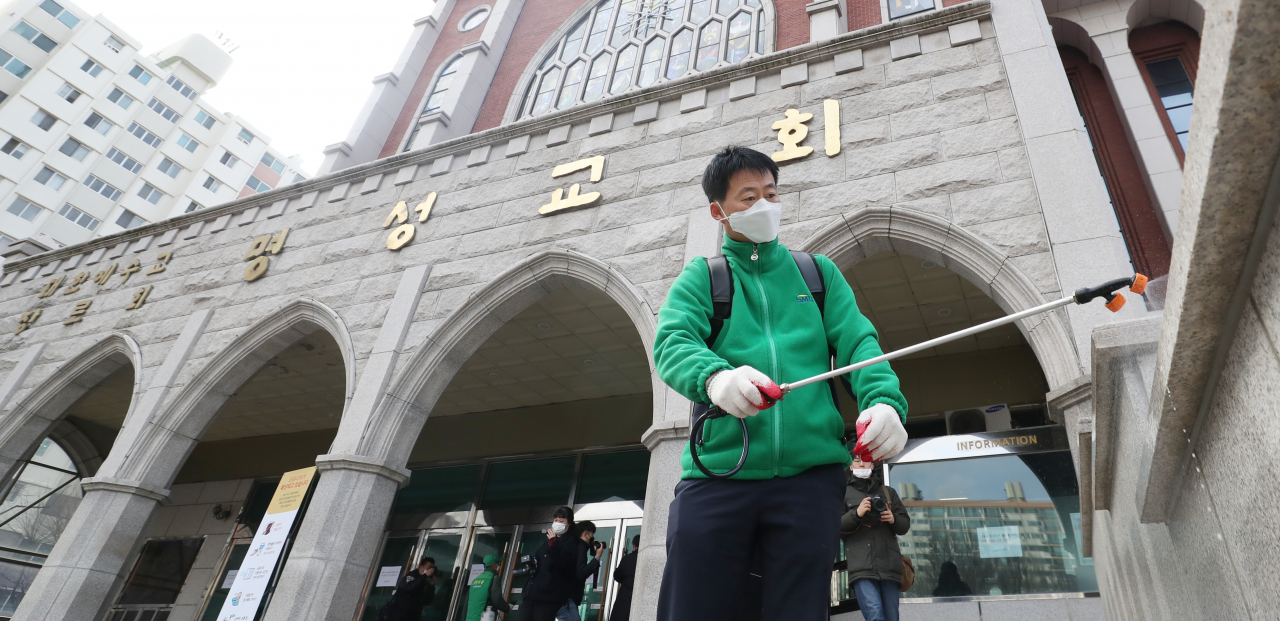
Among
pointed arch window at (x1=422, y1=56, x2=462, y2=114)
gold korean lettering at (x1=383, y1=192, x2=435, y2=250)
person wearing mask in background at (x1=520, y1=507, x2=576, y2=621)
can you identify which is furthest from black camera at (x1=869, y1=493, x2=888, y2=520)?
pointed arch window at (x1=422, y1=56, x2=462, y2=114)

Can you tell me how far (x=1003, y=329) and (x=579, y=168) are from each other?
4.89 meters

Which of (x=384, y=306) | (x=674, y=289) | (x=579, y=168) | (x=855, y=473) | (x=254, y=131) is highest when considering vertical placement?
(x=254, y=131)

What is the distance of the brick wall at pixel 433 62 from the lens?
12773mm

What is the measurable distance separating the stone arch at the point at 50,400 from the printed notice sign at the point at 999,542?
9871mm

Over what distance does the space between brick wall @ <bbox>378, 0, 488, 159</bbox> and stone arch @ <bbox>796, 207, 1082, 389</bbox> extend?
9377mm

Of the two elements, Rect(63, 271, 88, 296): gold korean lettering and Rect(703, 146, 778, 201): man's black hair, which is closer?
Rect(703, 146, 778, 201): man's black hair

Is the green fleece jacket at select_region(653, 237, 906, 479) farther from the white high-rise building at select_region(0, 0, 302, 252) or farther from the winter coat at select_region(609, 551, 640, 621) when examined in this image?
the white high-rise building at select_region(0, 0, 302, 252)

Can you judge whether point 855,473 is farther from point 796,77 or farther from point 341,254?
point 341,254

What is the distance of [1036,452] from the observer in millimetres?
6000

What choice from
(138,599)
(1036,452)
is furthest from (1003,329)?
(138,599)

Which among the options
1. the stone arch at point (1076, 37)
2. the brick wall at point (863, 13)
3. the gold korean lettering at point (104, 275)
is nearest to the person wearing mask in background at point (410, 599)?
the gold korean lettering at point (104, 275)

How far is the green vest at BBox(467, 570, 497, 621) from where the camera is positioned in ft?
23.2

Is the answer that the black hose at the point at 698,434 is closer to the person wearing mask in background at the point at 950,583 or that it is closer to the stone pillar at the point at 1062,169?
the stone pillar at the point at 1062,169

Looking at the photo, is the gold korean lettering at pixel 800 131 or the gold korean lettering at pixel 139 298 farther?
the gold korean lettering at pixel 139 298
